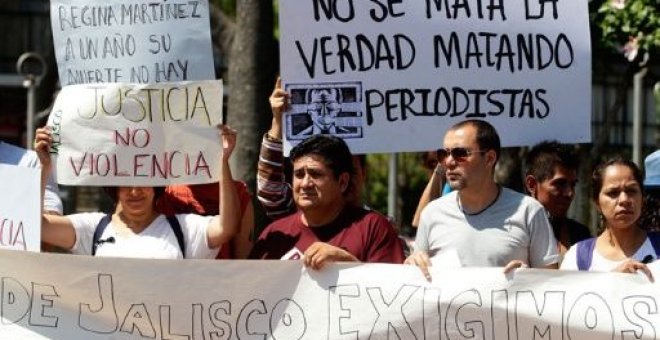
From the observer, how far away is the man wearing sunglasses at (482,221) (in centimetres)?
529

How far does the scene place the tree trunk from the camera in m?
9.92

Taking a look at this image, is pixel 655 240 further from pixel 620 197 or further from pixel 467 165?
pixel 467 165

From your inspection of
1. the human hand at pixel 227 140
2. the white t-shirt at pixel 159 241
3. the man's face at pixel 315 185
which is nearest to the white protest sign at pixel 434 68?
the human hand at pixel 227 140

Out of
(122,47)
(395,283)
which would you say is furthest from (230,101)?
(395,283)

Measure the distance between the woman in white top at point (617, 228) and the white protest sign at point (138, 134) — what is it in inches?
55.9

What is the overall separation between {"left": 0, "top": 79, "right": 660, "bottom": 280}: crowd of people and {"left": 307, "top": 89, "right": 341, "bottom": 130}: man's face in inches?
0.9

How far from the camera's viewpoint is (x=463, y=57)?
616cm

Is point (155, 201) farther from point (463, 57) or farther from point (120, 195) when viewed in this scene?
point (463, 57)

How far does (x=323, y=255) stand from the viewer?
5.35m

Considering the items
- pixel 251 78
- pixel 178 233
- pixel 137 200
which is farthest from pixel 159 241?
pixel 251 78

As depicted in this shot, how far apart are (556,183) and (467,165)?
2.46ft

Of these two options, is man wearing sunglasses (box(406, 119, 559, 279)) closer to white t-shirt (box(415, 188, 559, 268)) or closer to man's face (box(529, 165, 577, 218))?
white t-shirt (box(415, 188, 559, 268))

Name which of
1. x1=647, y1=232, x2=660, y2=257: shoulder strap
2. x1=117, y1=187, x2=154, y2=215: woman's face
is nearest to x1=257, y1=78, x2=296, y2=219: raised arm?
x1=117, y1=187, x2=154, y2=215: woman's face

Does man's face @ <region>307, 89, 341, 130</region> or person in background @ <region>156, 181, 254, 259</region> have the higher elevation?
man's face @ <region>307, 89, 341, 130</region>
